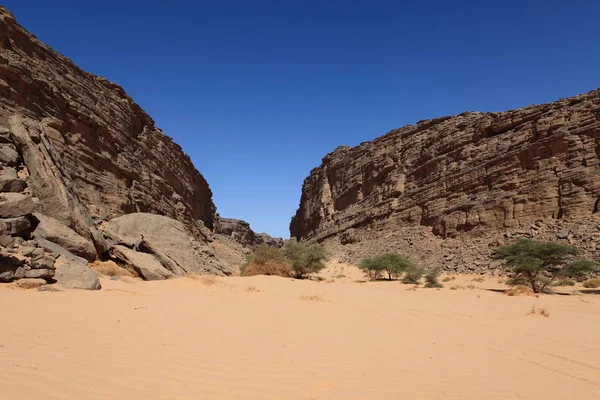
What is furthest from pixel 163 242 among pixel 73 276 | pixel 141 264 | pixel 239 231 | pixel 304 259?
pixel 239 231

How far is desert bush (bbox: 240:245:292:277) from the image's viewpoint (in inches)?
870

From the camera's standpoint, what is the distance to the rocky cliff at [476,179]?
1165 inches

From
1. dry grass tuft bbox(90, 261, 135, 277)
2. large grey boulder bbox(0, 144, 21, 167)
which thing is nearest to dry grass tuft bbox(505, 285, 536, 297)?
dry grass tuft bbox(90, 261, 135, 277)

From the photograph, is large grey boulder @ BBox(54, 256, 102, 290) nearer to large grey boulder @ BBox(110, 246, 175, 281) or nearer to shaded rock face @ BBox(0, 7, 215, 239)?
large grey boulder @ BBox(110, 246, 175, 281)

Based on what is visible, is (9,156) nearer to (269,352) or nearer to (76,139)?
(76,139)

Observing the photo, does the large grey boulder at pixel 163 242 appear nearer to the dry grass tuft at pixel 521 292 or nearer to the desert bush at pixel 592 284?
the dry grass tuft at pixel 521 292

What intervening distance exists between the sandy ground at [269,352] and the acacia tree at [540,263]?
865 cm

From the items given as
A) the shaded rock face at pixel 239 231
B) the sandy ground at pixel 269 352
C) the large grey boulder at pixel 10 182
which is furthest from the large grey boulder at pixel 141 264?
the shaded rock face at pixel 239 231

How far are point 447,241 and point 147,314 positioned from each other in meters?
34.0

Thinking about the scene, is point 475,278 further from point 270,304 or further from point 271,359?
point 271,359

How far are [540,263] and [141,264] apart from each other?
60.0 ft

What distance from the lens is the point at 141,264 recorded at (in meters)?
14.2

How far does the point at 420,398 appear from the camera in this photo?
3.73 m

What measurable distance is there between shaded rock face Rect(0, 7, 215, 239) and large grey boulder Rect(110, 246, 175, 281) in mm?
1362
